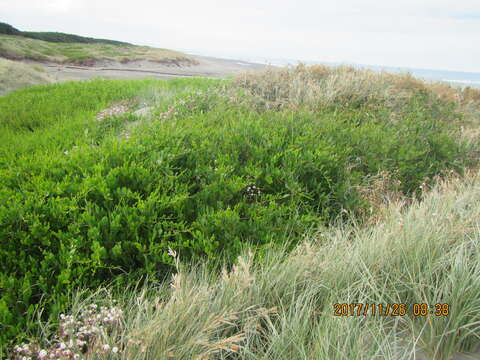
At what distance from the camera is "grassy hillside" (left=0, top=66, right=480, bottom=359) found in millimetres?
2053

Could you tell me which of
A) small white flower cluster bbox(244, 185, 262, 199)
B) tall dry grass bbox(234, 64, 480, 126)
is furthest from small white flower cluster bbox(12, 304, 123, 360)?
tall dry grass bbox(234, 64, 480, 126)

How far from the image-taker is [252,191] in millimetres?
3725

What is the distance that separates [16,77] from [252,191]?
13446 millimetres

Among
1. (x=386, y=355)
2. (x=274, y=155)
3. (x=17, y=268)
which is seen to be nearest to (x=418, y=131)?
(x=274, y=155)

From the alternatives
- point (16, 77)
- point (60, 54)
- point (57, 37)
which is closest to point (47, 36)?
point (57, 37)

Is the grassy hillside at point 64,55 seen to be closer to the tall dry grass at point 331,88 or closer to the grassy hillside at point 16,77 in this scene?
the grassy hillside at point 16,77

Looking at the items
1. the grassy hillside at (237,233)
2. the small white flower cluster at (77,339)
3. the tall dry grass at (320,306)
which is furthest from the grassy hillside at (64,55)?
the tall dry grass at (320,306)
